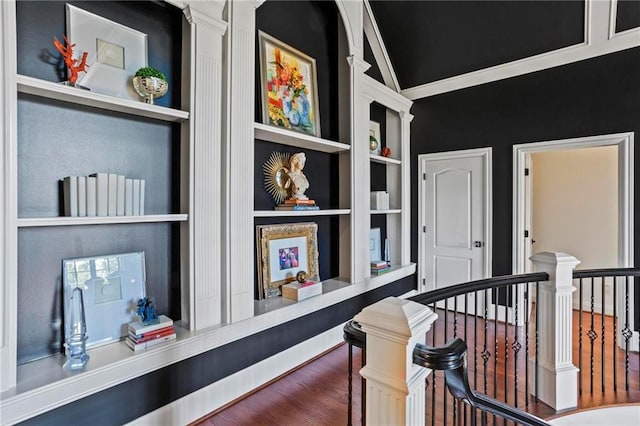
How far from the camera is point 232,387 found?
7.76 ft

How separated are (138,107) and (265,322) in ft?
5.43

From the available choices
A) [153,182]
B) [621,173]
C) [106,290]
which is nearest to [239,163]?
[153,182]

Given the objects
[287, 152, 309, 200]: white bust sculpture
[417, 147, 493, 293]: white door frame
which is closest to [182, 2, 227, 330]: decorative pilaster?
[287, 152, 309, 200]: white bust sculpture

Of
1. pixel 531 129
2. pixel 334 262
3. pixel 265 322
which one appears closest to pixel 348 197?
pixel 334 262

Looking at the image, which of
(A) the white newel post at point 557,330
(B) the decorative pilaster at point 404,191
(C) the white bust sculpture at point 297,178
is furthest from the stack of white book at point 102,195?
(B) the decorative pilaster at point 404,191

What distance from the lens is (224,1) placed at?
2.28 metres

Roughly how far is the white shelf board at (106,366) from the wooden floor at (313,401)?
0.46 metres

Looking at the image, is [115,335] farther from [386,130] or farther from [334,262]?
[386,130]

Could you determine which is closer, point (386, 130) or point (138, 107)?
point (138, 107)

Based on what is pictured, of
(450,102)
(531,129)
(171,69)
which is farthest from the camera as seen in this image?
(450,102)

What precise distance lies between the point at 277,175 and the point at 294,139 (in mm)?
A: 353

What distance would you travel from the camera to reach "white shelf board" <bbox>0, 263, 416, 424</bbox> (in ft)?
5.02

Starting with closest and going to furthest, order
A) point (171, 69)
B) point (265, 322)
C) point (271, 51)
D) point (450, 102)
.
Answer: point (171, 69)
point (265, 322)
point (271, 51)
point (450, 102)

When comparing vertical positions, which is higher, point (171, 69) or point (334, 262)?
point (171, 69)
